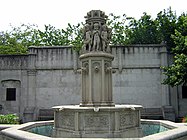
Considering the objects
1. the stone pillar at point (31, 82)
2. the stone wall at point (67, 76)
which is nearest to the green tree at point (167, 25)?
the stone wall at point (67, 76)

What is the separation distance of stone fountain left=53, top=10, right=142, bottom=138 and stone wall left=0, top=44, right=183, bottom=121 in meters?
12.6

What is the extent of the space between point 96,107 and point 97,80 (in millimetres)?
1335

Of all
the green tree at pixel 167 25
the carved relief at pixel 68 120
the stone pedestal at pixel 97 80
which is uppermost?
the green tree at pixel 167 25

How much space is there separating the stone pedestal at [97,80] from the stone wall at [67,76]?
42.2 ft

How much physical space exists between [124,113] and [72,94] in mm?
14376

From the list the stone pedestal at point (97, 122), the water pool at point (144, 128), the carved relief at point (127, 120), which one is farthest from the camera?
the water pool at point (144, 128)

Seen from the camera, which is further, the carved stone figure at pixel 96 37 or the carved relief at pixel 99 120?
the carved stone figure at pixel 96 37

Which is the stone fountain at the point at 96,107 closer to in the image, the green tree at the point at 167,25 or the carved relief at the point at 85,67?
the carved relief at the point at 85,67

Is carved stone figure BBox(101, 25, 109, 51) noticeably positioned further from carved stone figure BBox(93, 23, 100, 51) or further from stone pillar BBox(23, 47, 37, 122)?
stone pillar BBox(23, 47, 37, 122)

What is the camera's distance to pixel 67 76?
23188mm

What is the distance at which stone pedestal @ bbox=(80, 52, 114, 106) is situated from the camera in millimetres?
9812

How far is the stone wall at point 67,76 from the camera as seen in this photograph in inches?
901

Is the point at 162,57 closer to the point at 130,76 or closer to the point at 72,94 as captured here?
the point at 130,76

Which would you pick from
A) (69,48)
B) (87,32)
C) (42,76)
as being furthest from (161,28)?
(87,32)
